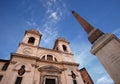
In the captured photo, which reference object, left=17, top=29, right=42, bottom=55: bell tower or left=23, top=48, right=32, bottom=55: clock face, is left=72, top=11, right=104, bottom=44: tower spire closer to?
left=23, top=48, right=32, bottom=55: clock face

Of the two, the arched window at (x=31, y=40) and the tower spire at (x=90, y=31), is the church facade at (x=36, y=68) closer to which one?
the arched window at (x=31, y=40)

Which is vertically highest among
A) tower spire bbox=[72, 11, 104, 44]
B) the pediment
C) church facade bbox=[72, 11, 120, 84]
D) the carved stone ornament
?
the pediment

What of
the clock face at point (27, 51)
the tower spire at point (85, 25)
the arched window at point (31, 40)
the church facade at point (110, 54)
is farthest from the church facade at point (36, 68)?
the church facade at point (110, 54)

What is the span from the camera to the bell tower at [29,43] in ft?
55.1

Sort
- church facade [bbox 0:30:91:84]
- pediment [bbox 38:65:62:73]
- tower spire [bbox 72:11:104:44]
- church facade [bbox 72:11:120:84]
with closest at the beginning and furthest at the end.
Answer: church facade [bbox 72:11:120:84] → tower spire [bbox 72:11:104:44] → church facade [bbox 0:30:91:84] → pediment [bbox 38:65:62:73]

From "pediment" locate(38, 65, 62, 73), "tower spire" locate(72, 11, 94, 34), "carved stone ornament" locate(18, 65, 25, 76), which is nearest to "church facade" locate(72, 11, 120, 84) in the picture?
"tower spire" locate(72, 11, 94, 34)

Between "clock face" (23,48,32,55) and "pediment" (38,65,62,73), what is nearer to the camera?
"pediment" (38,65,62,73)

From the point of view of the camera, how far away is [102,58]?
451 centimetres

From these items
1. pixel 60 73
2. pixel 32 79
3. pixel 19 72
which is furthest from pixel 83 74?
pixel 19 72

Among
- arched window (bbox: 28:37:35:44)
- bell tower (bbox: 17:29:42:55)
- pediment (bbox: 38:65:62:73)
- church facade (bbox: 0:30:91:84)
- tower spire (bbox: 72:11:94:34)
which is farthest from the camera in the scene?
arched window (bbox: 28:37:35:44)

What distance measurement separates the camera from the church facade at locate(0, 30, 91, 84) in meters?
12.5

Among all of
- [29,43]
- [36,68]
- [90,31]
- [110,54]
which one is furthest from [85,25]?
[29,43]

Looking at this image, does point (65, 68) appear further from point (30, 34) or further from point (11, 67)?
point (30, 34)

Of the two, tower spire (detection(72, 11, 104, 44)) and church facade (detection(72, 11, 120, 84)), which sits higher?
tower spire (detection(72, 11, 104, 44))
